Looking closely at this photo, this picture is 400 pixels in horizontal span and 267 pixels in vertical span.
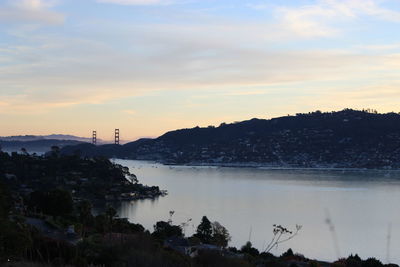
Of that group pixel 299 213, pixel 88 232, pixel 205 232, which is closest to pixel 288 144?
pixel 299 213

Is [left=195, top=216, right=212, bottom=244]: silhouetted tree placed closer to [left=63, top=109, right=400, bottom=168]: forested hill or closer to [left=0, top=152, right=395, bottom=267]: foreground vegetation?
[left=0, top=152, right=395, bottom=267]: foreground vegetation

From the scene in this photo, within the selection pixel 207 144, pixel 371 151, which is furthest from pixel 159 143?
pixel 371 151

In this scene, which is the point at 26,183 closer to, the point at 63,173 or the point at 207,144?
the point at 63,173

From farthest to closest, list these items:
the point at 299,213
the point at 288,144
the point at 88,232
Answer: the point at 288,144
the point at 299,213
the point at 88,232

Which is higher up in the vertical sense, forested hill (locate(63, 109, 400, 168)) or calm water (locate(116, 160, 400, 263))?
forested hill (locate(63, 109, 400, 168))

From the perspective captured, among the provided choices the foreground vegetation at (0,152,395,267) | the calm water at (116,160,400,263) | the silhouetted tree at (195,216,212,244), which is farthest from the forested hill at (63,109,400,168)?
the silhouetted tree at (195,216,212,244)

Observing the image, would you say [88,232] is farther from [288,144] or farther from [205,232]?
[288,144]
